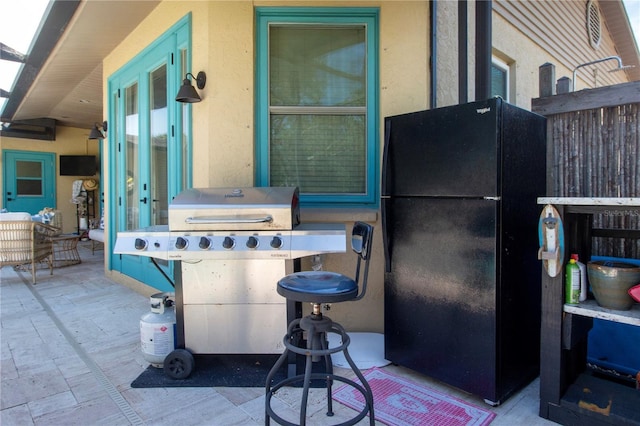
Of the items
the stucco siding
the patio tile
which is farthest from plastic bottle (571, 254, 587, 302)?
the stucco siding

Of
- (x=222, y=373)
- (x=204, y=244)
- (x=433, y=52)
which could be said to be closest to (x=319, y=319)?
(x=204, y=244)

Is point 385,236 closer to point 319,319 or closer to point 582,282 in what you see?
point 319,319

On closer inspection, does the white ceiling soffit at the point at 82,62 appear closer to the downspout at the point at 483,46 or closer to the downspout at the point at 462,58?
the downspout at the point at 462,58

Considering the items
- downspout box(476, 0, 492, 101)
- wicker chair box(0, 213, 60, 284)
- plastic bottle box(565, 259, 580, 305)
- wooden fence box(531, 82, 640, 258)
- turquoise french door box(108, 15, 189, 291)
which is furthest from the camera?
wicker chair box(0, 213, 60, 284)

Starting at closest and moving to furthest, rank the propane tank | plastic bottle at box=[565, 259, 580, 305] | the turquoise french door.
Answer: plastic bottle at box=[565, 259, 580, 305]
the propane tank
the turquoise french door

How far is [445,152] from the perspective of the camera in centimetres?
218

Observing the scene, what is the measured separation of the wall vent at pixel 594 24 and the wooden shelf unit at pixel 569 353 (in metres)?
7.49

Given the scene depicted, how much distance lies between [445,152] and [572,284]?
3.06 feet

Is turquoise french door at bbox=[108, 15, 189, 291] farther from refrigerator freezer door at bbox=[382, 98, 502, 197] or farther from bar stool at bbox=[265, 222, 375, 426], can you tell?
refrigerator freezer door at bbox=[382, 98, 502, 197]

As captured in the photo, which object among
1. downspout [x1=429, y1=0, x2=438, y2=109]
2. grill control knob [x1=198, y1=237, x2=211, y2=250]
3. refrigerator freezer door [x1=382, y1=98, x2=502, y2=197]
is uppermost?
downspout [x1=429, y1=0, x2=438, y2=109]

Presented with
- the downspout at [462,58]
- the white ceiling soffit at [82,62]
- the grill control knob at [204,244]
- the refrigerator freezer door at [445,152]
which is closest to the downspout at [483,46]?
the downspout at [462,58]

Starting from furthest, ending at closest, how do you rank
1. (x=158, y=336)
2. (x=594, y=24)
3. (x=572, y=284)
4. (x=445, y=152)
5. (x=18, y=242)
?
(x=594, y=24) → (x=18, y=242) → (x=158, y=336) → (x=445, y=152) → (x=572, y=284)

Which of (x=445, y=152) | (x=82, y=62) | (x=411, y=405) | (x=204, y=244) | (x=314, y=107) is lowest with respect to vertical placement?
(x=411, y=405)

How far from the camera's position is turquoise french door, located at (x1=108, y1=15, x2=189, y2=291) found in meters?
3.62
